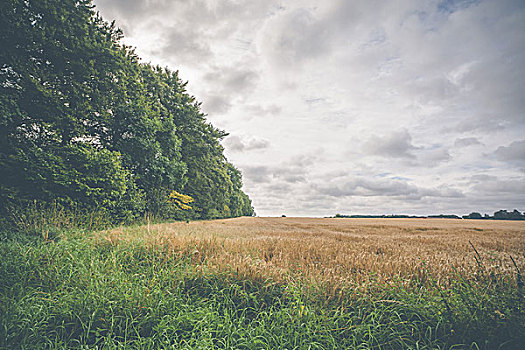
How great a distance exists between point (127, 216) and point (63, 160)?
5.36 metres

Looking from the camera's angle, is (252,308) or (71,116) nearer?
(252,308)

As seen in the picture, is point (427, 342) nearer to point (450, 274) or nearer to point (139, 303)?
point (450, 274)

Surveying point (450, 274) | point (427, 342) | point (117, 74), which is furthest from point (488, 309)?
point (117, 74)

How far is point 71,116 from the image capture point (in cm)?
1191

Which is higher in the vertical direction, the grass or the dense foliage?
the dense foliage

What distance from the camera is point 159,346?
2266 millimetres

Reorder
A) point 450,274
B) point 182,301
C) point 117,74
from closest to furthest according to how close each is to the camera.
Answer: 1. point 182,301
2. point 450,274
3. point 117,74

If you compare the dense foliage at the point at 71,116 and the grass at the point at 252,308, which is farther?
the dense foliage at the point at 71,116

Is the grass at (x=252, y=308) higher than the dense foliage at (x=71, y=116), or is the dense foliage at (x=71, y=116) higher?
the dense foliage at (x=71, y=116)

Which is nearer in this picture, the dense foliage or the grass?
the grass

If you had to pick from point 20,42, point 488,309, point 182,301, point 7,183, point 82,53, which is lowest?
point 182,301

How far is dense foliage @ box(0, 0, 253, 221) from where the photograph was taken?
999 centimetres

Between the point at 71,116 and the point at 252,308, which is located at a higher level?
A: the point at 71,116

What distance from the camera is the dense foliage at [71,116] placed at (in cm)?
999
